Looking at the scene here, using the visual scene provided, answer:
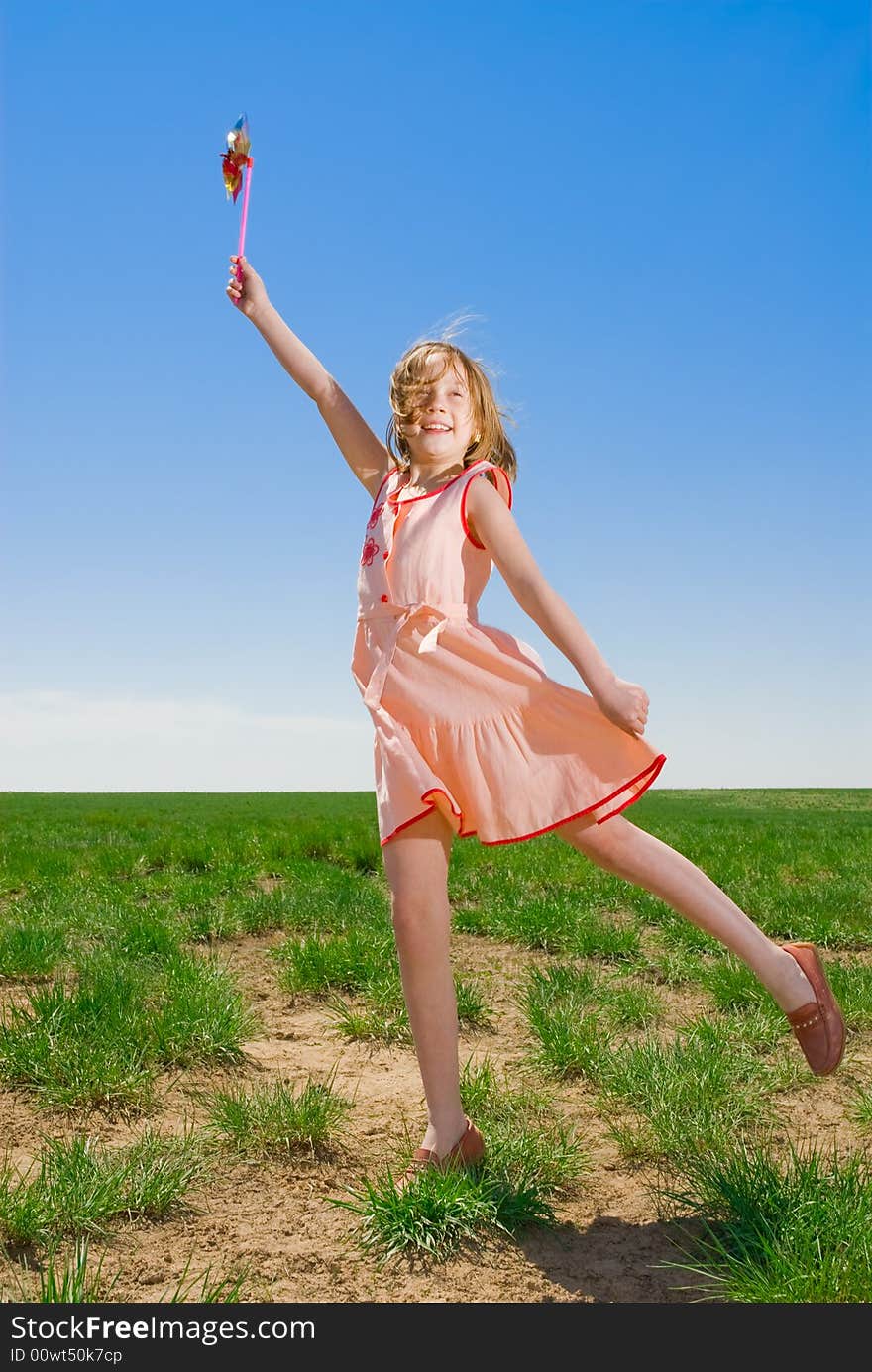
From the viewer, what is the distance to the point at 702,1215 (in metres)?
3.21

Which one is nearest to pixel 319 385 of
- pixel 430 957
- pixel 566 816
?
pixel 566 816

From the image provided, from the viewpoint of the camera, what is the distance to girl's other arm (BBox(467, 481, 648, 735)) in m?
3.07

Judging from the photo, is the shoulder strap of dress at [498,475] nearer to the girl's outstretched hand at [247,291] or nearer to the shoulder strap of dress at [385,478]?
the shoulder strap of dress at [385,478]

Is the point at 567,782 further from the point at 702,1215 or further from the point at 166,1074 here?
the point at 166,1074

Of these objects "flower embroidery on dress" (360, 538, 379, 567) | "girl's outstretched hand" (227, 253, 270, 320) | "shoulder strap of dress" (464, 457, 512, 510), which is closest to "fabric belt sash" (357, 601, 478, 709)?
"flower embroidery on dress" (360, 538, 379, 567)

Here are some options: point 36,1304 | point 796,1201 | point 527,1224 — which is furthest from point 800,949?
point 36,1304

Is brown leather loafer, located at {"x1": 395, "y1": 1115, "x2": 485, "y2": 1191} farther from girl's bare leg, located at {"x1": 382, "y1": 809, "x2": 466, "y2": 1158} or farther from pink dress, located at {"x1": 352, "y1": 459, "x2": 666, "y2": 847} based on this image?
pink dress, located at {"x1": 352, "y1": 459, "x2": 666, "y2": 847}

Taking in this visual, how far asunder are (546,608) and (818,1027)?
1433 mm

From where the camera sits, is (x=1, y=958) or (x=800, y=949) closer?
(x=800, y=949)

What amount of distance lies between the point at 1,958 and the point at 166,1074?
191cm

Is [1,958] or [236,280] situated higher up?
[236,280]

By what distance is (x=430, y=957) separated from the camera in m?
3.23

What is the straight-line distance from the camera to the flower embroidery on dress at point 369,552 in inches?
137

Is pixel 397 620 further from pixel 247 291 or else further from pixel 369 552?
pixel 247 291
